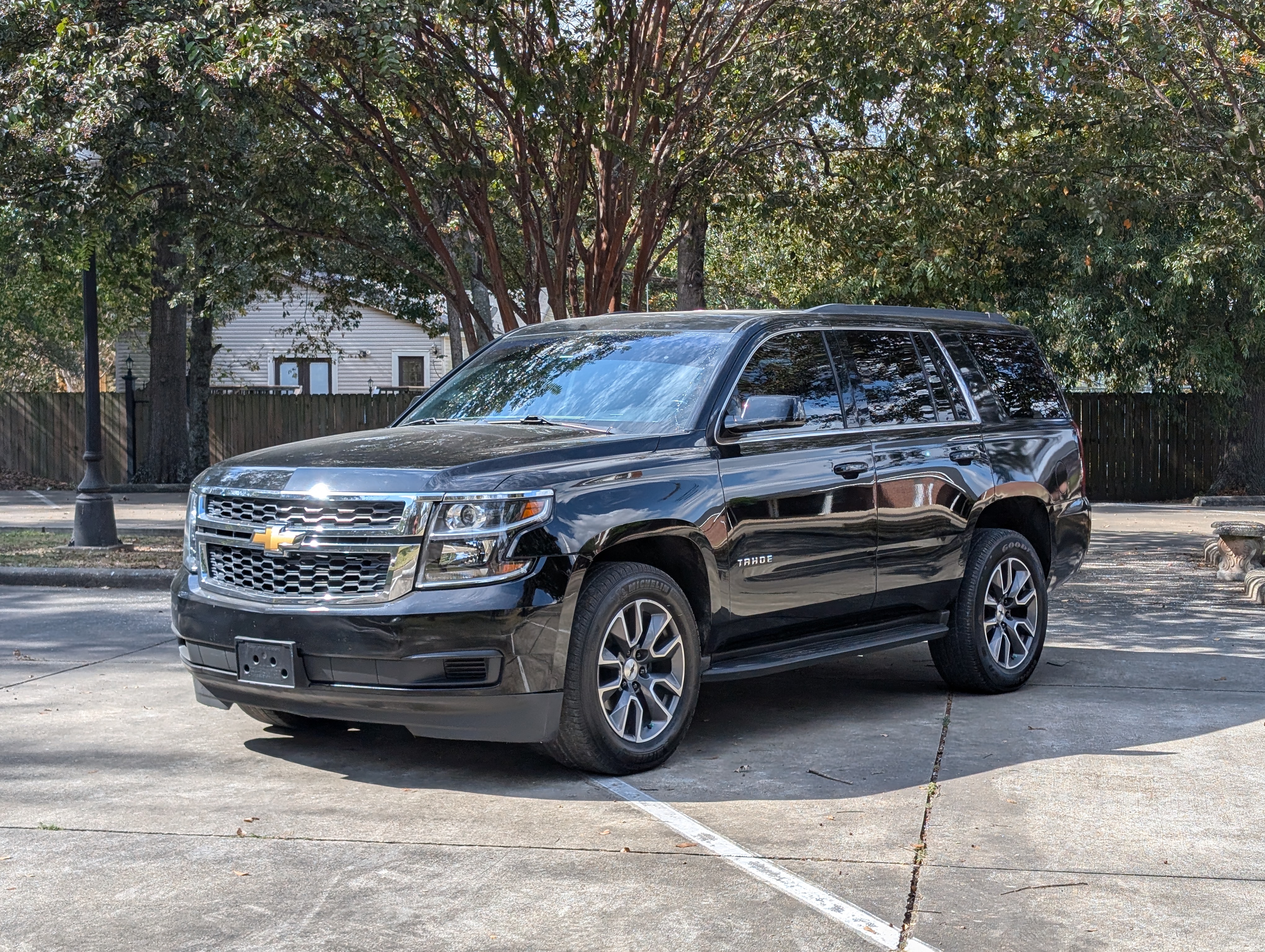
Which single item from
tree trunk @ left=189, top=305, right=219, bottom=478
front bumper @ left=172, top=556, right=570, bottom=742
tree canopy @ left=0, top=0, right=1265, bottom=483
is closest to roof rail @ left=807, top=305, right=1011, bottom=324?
front bumper @ left=172, top=556, right=570, bottom=742

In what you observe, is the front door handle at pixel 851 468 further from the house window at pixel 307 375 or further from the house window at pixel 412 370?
the house window at pixel 307 375

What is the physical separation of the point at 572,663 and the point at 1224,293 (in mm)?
19800

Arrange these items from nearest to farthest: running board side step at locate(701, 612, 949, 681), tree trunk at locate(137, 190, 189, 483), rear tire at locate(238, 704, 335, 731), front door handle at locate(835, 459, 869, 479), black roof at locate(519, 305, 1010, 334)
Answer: running board side step at locate(701, 612, 949, 681), rear tire at locate(238, 704, 335, 731), front door handle at locate(835, 459, 869, 479), black roof at locate(519, 305, 1010, 334), tree trunk at locate(137, 190, 189, 483)

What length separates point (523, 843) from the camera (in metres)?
5.09

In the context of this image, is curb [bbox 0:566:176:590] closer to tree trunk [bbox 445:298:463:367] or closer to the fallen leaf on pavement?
the fallen leaf on pavement

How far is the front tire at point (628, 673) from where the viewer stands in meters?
5.79

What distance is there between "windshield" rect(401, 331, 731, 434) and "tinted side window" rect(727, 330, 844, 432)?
201 millimetres

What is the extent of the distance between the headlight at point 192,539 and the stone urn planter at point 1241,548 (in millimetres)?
10017

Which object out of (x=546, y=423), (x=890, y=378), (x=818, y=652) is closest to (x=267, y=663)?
(x=546, y=423)

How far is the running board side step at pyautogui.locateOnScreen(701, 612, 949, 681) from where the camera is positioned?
652 cm

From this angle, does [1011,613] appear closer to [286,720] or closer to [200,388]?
[286,720]

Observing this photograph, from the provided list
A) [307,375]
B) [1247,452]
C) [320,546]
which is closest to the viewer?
[320,546]

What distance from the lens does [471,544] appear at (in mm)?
5621

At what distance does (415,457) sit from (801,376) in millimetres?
2126
